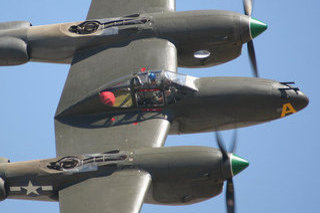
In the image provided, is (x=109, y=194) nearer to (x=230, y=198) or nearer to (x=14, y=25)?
(x=230, y=198)

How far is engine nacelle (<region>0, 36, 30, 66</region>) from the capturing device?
42.5 meters

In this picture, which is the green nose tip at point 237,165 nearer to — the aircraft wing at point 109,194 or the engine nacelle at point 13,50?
the aircraft wing at point 109,194

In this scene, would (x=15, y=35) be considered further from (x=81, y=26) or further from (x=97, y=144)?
(x=97, y=144)

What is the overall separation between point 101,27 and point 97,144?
6504 millimetres

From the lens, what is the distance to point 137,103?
39.4 m

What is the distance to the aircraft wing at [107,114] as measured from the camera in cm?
3829

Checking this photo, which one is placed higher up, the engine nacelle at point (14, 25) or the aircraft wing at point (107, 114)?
the engine nacelle at point (14, 25)

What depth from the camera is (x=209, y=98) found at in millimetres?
39219

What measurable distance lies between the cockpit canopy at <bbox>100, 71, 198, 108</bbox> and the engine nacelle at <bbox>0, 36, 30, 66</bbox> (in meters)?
5.18

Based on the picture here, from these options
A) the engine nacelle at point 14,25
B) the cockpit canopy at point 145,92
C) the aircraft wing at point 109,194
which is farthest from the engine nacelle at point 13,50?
the aircraft wing at point 109,194

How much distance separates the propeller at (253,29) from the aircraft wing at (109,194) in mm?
9312

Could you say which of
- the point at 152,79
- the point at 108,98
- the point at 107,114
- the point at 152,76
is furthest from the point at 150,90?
the point at 107,114

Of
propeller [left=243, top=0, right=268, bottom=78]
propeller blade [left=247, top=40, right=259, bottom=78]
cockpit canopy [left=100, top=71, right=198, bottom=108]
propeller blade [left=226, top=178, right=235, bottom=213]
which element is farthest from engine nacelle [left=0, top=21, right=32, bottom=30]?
propeller blade [left=226, top=178, right=235, bottom=213]

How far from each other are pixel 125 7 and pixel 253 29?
6.33m
